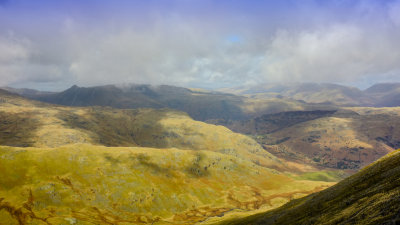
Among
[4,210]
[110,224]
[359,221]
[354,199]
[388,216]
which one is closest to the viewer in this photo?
[388,216]

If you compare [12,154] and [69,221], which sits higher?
[12,154]

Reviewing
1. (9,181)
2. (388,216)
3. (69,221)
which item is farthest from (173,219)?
(388,216)

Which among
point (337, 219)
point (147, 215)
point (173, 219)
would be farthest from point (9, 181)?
point (337, 219)

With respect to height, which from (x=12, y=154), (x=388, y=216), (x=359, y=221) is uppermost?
(x=388, y=216)

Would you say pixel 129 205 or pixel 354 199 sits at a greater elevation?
pixel 354 199

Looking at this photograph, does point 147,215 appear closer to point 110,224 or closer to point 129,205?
point 129,205

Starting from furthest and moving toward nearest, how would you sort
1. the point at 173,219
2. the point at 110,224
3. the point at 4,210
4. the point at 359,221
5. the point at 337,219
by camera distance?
the point at 173,219 < the point at 110,224 < the point at 4,210 < the point at 337,219 < the point at 359,221

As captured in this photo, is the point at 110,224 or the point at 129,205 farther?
the point at 129,205

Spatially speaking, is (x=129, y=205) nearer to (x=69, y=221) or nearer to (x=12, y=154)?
(x=69, y=221)

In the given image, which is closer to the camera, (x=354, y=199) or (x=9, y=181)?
(x=354, y=199)
